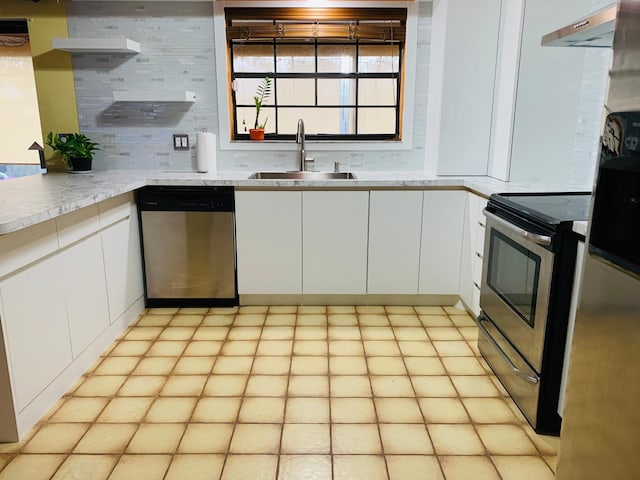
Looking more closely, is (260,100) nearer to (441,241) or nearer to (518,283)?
(441,241)

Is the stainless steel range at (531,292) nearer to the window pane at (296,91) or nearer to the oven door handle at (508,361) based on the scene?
the oven door handle at (508,361)

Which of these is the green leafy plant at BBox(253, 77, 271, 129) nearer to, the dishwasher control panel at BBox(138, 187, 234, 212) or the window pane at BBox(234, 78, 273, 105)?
the window pane at BBox(234, 78, 273, 105)

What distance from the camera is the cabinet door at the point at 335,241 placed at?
10.4 feet

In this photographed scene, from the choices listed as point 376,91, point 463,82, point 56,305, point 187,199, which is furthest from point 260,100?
point 56,305

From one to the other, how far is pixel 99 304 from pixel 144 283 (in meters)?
0.68

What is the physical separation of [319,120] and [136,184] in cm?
159

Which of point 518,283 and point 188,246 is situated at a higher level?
point 518,283

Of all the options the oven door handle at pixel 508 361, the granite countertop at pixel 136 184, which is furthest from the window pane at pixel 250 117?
the oven door handle at pixel 508 361

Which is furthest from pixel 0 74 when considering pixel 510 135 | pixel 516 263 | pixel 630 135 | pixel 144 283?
pixel 630 135

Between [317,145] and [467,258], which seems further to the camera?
[317,145]

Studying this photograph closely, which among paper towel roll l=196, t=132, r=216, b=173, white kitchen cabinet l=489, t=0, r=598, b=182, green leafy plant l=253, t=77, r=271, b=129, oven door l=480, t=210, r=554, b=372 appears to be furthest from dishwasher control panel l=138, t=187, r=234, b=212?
white kitchen cabinet l=489, t=0, r=598, b=182

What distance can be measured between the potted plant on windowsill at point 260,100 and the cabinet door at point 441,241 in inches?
53.9

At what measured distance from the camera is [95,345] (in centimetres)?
256

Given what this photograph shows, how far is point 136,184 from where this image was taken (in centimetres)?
292
